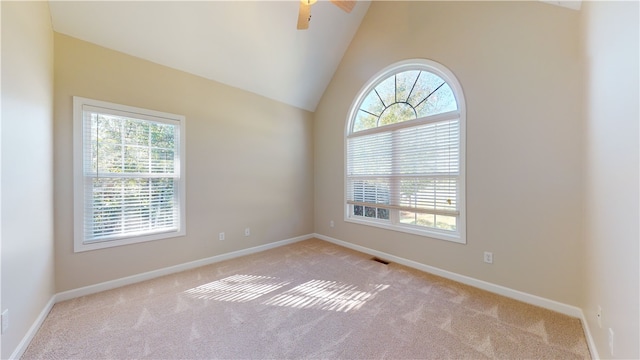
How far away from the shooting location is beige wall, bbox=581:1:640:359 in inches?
43.3

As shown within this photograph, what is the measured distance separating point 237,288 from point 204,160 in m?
1.82

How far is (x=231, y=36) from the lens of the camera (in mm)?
3053

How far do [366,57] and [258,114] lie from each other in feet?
6.70

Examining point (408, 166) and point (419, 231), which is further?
point (408, 166)

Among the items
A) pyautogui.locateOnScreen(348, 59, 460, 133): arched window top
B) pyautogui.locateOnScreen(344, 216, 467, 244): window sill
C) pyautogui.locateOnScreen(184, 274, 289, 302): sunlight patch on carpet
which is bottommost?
pyautogui.locateOnScreen(184, 274, 289, 302): sunlight patch on carpet

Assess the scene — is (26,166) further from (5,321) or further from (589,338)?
(589,338)

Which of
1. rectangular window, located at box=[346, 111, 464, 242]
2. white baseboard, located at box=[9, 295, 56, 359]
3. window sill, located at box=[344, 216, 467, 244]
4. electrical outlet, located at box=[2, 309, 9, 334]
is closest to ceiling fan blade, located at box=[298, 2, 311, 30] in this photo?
rectangular window, located at box=[346, 111, 464, 242]

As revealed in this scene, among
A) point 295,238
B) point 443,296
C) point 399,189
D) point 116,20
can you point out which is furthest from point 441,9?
point 295,238

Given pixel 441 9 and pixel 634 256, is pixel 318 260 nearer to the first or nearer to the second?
pixel 634 256

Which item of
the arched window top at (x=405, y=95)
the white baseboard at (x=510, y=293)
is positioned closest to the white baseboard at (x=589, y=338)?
the white baseboard at (x=510, y=293)

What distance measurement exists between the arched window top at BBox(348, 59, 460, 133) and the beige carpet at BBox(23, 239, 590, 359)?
2.24 meters

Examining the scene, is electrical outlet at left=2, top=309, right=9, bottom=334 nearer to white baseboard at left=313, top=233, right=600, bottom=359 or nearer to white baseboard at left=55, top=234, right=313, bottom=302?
white baseboard at left=55, top=234, right=313, bottom=302

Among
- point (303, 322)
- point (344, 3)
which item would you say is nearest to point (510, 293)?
point (303, 322)

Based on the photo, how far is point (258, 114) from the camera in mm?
3934
